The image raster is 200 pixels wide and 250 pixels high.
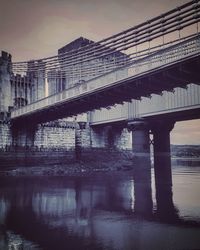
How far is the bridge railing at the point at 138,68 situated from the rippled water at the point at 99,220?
674cm

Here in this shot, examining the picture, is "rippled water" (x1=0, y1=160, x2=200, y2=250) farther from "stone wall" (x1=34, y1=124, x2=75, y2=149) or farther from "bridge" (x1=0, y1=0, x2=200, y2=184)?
"stone wall" (x1=34, y1=124, x2=75, y2=149)

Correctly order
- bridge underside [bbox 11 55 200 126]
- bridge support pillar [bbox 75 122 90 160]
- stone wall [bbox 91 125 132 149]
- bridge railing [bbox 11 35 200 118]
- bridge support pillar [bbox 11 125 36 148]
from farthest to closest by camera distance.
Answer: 1. stone wall [bbox 91 125 132 149]
2. bridge support pillar [bbox 75 122 90 160]
3. bridge support pillar [bbox 11 125 36 148]
4. bridge underside [bbox 11 55 200 126]
5. bridge railing [bbox 11 35 200 118]

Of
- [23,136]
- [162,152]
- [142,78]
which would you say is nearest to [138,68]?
[142,78]

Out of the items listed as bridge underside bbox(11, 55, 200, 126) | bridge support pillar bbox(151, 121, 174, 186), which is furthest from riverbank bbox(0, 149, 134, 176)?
bridge underside bbox(11, 55, 200, 126)

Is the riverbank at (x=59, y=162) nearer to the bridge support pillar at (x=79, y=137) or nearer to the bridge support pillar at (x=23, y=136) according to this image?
the bridge support pillar at (x=79, y=137)

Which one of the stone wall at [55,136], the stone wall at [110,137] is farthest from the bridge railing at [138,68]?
the stone wall at [110,137]

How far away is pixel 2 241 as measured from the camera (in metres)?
8.71

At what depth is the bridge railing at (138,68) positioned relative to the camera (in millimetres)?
12938

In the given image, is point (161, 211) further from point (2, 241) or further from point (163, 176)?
point (163, 176)

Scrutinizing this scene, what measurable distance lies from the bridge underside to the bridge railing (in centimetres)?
21

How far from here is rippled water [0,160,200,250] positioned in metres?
8.53

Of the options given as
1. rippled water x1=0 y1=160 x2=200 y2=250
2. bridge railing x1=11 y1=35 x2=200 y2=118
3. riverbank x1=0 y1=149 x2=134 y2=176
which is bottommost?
rippled water x1=0 y1=160 x2=200 y2=250

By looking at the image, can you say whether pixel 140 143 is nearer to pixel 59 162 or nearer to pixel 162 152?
pixel 162 152

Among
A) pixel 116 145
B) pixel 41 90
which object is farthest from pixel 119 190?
pixel 41 90
